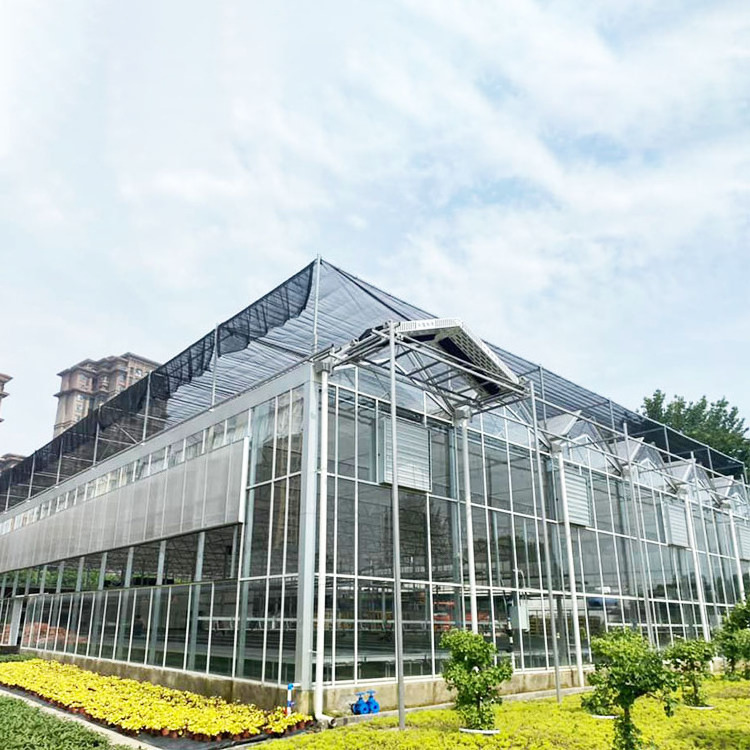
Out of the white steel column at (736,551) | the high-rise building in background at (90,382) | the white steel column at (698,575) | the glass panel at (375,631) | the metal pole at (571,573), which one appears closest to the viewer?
the glass panel at (375,631)

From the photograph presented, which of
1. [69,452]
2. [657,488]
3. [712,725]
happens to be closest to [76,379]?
[69,452]

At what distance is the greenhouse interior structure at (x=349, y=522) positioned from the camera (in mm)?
14188

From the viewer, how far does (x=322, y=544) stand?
1380 centimetres

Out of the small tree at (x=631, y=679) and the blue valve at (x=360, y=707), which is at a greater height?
the small tree at (x=631, y=679)

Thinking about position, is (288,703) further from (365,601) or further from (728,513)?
(728,513)

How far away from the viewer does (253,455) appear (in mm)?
16297

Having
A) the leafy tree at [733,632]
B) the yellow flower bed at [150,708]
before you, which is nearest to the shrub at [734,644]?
the leafy tree at [733,632]

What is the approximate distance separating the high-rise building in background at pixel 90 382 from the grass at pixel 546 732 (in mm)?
106711

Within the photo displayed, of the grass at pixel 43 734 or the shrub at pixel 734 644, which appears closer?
the grass at pixel 43 734

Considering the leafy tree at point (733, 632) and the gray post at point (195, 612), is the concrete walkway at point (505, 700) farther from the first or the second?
the gray post at point (195, 612)

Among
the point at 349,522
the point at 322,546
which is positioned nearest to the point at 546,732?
the point at 322,546

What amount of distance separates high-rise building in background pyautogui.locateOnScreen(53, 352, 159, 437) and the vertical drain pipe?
102835mm

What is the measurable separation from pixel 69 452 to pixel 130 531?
482 inches

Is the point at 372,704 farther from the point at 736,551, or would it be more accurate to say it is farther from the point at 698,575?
the point at 736,551
